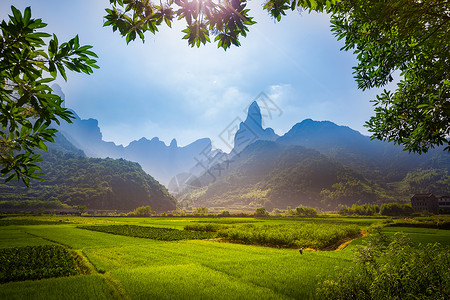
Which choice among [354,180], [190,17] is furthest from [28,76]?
[354,180]

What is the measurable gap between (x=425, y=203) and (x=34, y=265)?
12833 cm

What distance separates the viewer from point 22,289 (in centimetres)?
1009

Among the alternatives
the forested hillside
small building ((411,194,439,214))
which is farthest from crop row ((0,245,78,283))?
small building ((411,194,439,214))

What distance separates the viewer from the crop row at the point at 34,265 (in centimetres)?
1295

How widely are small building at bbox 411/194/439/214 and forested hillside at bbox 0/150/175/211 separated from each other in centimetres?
15168

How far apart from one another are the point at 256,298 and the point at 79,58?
33.5ft

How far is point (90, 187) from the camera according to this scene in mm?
144000

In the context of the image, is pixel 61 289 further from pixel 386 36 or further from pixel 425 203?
pixel 425 203

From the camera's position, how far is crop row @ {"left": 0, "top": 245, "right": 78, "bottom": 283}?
13.0 meters

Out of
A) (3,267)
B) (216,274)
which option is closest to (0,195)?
(3,267)

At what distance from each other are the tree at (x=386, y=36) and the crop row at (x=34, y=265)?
53.9 ft

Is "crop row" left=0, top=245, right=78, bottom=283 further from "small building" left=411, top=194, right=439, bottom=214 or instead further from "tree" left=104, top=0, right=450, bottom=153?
"small building" left=411, top=194, right=439, bottom=214

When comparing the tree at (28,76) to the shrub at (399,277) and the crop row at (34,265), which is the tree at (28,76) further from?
the crop row at (34,265)

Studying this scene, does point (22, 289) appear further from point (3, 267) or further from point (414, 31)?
point (414, 31)
